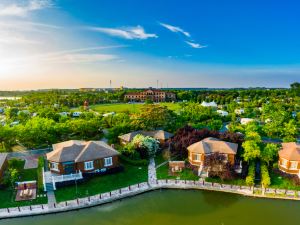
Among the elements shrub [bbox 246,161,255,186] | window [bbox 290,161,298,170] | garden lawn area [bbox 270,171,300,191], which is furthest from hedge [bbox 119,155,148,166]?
window [bbox 290,161,298,170]

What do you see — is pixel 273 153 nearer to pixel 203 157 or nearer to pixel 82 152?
pixel 203 157

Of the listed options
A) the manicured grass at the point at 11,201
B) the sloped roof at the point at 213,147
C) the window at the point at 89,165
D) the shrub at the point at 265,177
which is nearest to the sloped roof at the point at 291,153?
the shrub at the point at 265,177

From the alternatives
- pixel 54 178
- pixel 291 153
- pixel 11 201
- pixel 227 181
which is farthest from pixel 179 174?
pixel 11 201

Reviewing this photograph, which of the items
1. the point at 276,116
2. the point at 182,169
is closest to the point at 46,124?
the point at 182,169

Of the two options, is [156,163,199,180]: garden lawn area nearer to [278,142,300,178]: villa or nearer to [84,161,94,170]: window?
[84,161,94,170]: window

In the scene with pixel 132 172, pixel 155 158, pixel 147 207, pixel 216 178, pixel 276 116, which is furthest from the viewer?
pixel 276 116
